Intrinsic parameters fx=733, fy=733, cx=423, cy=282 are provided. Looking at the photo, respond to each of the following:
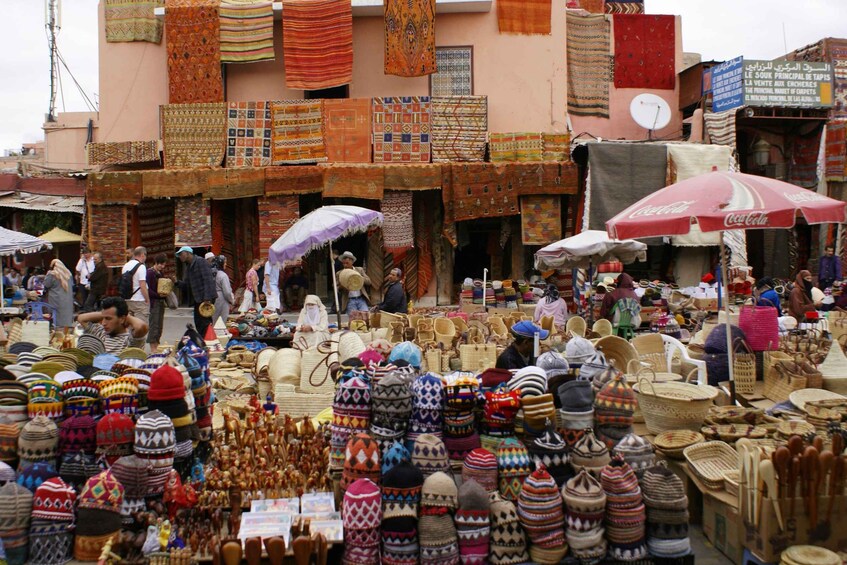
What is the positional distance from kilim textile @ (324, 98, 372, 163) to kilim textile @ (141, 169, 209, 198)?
2534 mm

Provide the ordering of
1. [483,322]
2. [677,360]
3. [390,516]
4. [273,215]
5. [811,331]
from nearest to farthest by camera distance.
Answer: [390,516]
[677,360]
[811,331]
[483,322]
[273,215]

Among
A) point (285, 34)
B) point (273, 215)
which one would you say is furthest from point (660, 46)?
point (273, 215)

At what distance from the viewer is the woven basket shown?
416 centimetres

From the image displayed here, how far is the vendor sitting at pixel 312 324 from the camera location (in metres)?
8.53

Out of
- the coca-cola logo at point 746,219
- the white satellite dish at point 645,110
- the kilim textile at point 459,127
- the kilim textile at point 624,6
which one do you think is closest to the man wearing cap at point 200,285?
the kilim textile at point 459,127

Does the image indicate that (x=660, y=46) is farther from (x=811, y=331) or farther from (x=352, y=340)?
(x=352, y=340)

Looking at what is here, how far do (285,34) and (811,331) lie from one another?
11276 mm

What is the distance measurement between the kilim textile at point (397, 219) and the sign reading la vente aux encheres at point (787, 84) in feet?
24.4

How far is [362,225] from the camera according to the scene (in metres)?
9.38

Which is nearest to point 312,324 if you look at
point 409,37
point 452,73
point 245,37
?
point 409,37

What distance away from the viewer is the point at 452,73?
15.3 metres

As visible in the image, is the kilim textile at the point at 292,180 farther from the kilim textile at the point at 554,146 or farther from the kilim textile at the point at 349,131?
the kilim textile at the point at 554,146

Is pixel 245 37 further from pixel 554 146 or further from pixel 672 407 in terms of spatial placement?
pixel 672 407

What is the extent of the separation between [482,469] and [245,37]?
43.8ft
